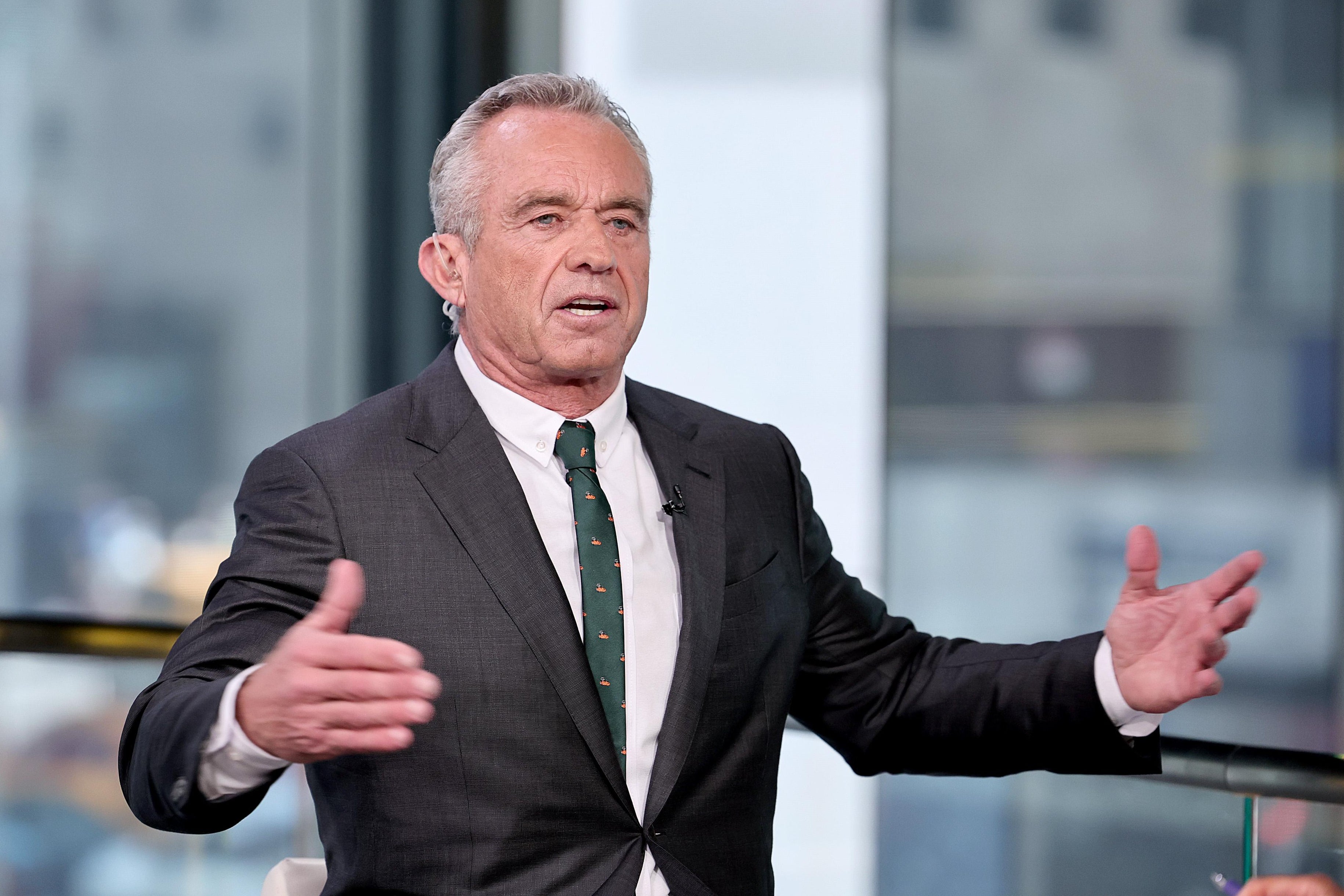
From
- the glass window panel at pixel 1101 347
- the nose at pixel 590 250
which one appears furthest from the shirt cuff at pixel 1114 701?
the glass window panel at pixel 1101 347

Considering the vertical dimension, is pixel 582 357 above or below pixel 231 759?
above

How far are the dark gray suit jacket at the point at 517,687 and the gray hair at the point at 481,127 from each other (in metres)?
0.20

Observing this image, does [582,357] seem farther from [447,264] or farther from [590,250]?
[447,264]

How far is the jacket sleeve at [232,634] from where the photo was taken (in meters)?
1.28

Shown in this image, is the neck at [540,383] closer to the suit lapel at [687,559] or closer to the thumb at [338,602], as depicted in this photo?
the suit lapel at [687,559]

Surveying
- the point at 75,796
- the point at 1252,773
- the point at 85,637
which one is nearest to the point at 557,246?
the point at 1252,773

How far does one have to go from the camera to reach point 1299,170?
2.79 m

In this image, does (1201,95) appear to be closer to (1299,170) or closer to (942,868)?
(1299,170)

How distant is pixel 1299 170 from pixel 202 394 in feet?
8.55

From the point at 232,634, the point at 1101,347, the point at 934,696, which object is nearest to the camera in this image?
the point at 232,634

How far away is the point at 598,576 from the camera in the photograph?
5.15 ft

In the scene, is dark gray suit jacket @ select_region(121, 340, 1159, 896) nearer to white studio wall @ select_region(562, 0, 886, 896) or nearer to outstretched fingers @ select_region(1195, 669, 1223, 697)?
outstretched fingers @ select_region(1195, 669, 1223, 697)

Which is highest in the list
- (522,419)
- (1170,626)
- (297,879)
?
(522,419)

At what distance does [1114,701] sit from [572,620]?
0.66 metres
